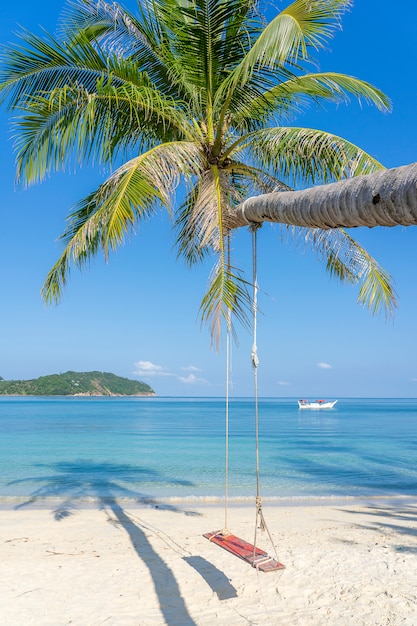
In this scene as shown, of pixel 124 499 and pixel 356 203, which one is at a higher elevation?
pixel 356 203

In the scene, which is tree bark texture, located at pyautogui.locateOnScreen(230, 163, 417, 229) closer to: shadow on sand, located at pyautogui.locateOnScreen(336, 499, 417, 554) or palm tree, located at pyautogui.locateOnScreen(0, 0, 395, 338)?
palm tree, located at pyautogui.locateOnScreen(0, 0, 395, 338)

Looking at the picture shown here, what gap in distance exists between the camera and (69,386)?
143 meters

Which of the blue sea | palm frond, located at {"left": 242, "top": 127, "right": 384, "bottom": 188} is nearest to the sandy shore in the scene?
the blue sea

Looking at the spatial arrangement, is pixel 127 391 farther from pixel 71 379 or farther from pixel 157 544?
pixel 157 544

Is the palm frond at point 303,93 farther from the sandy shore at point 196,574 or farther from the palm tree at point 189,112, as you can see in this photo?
the sandy shore at point 196,574

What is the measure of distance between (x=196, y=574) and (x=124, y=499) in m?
5.63

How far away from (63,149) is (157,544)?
5021 millimetres

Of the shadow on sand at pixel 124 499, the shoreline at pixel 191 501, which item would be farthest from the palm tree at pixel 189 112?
the shoreline at pixel 191 501

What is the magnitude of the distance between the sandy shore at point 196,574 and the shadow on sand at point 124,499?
0.03 metres

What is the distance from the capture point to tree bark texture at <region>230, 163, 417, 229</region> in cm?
240

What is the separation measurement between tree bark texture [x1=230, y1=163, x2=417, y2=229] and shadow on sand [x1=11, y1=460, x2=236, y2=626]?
340cm

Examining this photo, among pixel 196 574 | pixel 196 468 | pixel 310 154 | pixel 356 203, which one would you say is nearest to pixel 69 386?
pixel 196 468

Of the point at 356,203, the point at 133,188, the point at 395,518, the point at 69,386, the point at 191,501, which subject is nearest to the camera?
the point at 356,203

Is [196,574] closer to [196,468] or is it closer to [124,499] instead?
[124,499]
